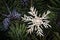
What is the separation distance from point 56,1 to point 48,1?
5 cm

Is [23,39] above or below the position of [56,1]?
below

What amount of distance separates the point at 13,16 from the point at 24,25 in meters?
0.07

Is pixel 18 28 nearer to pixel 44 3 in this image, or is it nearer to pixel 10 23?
pixel 10 23

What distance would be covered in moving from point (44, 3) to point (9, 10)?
15 cm

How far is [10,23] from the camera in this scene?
63cm

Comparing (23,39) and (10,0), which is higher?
(10,0)

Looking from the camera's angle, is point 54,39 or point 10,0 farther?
point 10,0

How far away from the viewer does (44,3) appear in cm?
71

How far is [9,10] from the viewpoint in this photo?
67 cm

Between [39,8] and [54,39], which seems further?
[39,8]

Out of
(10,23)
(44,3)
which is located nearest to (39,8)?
(44,3)

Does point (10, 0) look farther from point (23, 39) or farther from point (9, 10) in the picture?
point (23, 39)

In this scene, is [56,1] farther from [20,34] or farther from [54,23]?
[20,34]

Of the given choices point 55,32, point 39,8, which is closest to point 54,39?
point 55,32
